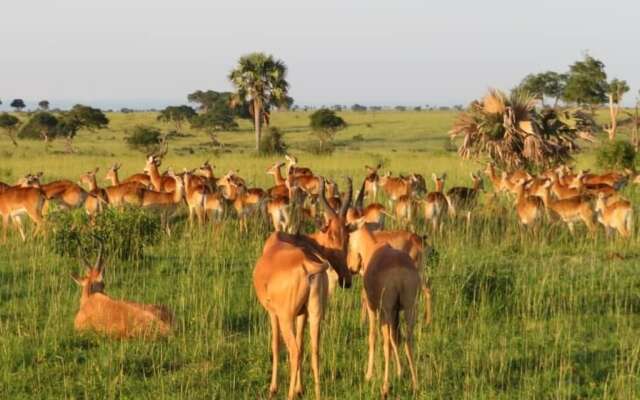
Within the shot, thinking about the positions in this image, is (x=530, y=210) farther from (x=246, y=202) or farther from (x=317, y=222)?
(x=317, y=222)

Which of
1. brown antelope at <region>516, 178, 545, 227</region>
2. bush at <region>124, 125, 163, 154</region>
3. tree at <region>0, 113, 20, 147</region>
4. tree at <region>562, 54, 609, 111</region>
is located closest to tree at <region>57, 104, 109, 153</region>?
tree at <region>0, 113, 20, 147</region>

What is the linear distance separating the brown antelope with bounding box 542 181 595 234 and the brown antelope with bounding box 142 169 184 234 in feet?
22.2

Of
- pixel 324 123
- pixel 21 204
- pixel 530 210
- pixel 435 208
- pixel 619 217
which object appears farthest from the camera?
pixel 324 123

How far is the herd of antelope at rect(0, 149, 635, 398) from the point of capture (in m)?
5.69

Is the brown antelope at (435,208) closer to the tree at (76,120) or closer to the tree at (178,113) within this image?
the tree at (76,120)

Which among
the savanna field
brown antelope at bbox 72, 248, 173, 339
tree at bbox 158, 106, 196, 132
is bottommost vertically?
the savanna field

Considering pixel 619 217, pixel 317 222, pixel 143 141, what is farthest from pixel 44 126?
pixel 317 222

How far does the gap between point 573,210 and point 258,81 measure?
26.4m

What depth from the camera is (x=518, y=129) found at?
17141 mm

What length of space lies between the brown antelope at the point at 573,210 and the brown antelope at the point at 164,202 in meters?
6.76

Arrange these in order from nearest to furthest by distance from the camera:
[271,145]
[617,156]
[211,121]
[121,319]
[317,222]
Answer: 1. [121,319]
2. [317,222]
3. [617,156]
4. [271,145]
5. [211,121]

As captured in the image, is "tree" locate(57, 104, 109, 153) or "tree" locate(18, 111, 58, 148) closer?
"tree" locate(57, 104, 109, 153)

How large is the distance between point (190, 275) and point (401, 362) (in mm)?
4184

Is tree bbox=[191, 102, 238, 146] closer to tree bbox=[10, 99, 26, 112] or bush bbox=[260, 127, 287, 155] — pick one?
bush bbox=[260, 127, 287, 155]
